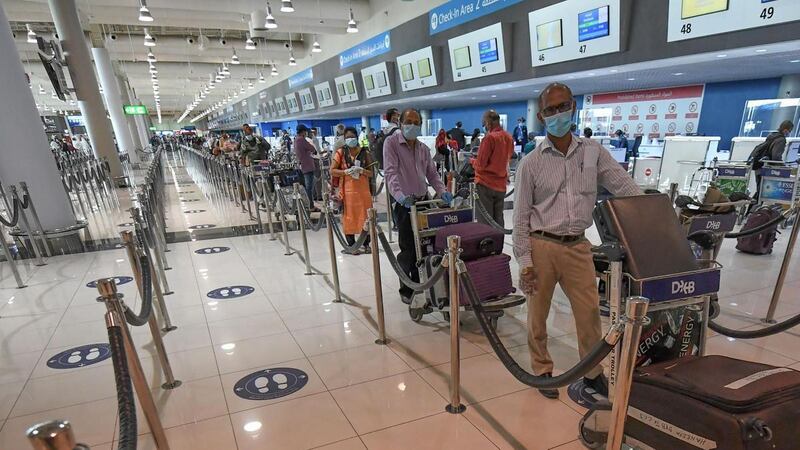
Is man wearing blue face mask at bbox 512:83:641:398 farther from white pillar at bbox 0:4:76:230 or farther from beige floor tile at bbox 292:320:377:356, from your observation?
white pillar at bbox 0:4:76:230

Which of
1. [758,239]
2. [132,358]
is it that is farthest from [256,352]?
[758,239]

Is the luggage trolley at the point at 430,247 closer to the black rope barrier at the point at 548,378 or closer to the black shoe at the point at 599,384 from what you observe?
the black shoe at the point at 599,384

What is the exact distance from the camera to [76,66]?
1268 cm

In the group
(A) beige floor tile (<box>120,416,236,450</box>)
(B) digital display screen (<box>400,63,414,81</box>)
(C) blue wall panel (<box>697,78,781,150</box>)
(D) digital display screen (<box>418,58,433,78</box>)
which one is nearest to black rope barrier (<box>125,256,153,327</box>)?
(A) beige floor tile (<box>120,416,236,450</box>)

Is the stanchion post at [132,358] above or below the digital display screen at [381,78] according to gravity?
below

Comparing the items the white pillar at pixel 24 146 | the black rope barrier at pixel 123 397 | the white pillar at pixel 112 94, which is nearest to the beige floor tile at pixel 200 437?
the black rope barrier at pixel 123 397

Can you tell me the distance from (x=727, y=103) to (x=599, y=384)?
43.2 feet

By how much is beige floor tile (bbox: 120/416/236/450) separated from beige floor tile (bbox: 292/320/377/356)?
924mm

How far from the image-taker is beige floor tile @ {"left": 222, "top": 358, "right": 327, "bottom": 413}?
2.83m

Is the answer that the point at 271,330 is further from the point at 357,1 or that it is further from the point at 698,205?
the point at 357,1

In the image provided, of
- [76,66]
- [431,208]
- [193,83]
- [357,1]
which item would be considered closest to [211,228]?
[431,208]

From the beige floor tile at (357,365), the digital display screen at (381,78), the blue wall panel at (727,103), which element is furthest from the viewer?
the digital display screen at (381,78)

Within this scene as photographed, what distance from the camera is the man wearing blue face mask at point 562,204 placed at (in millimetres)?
2449

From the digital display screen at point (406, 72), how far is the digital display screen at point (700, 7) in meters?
8.23
